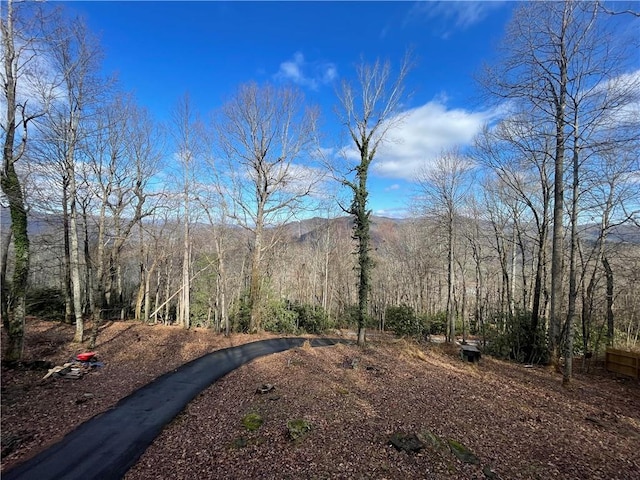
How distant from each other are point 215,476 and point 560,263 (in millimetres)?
11745

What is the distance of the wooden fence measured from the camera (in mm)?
10013

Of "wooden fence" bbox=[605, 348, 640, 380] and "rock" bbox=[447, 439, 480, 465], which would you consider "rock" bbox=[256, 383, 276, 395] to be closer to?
"rock" bbox=[447, 439, 480, 465]

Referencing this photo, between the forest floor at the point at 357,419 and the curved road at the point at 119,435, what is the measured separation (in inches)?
9.9

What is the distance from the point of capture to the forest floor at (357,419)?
16.2 ft

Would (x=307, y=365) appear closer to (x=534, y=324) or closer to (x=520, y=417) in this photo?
(x=520, y=417)

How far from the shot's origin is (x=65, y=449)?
514cm

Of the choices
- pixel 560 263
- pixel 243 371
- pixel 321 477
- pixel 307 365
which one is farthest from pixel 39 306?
pixel 560 263

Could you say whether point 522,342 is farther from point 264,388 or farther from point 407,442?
point 264,388

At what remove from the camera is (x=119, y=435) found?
571 cm

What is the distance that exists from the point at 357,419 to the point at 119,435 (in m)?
4.50

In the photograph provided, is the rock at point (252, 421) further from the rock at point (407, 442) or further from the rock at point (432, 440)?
the rock at point (432, 440)

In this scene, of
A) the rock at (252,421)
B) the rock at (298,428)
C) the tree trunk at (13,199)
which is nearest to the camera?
the rock at (298,428)

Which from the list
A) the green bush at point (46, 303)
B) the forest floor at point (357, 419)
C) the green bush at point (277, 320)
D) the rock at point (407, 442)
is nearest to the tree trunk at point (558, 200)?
the forest floor at point (357, 419)

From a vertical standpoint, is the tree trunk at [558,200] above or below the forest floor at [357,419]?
above
